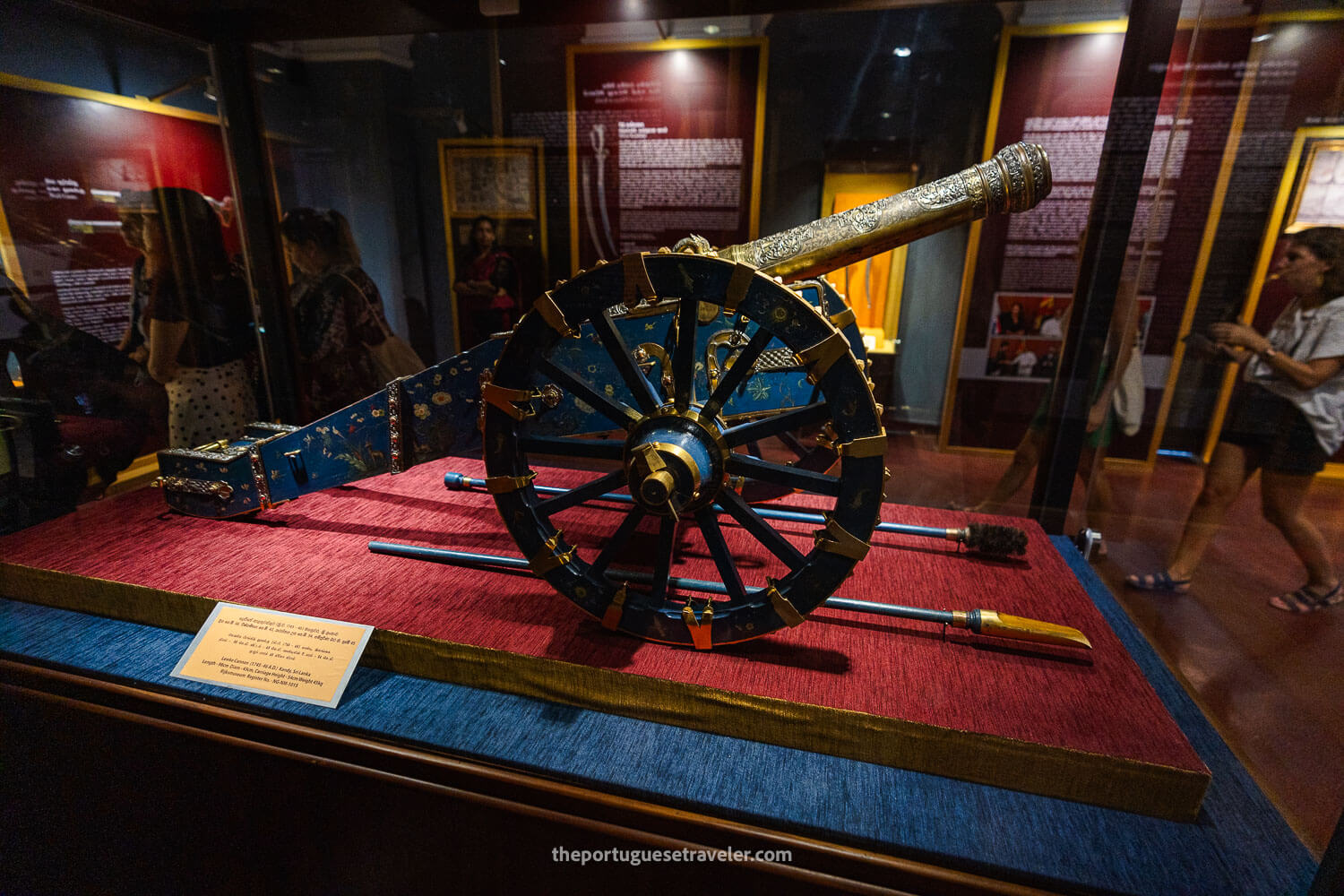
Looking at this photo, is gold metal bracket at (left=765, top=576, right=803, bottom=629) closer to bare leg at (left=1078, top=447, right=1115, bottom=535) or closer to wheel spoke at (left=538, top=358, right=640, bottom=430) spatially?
wheel spoke at (left=538, top=358, right=640, bottom=430)

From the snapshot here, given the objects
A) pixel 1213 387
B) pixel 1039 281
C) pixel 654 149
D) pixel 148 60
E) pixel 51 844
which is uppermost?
pixel 148 60

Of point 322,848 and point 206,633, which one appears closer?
point 322,848

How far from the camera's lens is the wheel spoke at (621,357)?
1626 mm

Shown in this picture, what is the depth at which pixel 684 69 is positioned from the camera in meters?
2.79

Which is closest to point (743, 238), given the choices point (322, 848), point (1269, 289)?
point (1269, 289)

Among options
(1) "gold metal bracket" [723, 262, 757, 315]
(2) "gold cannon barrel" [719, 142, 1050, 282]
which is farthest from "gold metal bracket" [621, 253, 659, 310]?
(2) "gold cannon barrel" [719, 142, 1050, 282]

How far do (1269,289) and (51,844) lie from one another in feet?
14.5

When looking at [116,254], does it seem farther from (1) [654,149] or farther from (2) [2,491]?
(1) [654,149]

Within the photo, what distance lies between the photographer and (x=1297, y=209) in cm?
204

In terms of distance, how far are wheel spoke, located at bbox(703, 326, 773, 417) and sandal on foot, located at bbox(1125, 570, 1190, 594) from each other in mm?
2401

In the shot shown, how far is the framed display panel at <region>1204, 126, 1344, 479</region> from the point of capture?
6.43ft

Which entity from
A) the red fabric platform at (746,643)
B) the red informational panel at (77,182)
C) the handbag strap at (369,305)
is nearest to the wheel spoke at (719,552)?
the red fabric platform at (746,643)

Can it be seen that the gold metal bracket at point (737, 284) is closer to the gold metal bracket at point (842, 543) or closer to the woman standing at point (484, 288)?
the gold metal bracket at point (842, 543)

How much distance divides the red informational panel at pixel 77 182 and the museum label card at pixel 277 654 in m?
1.80
